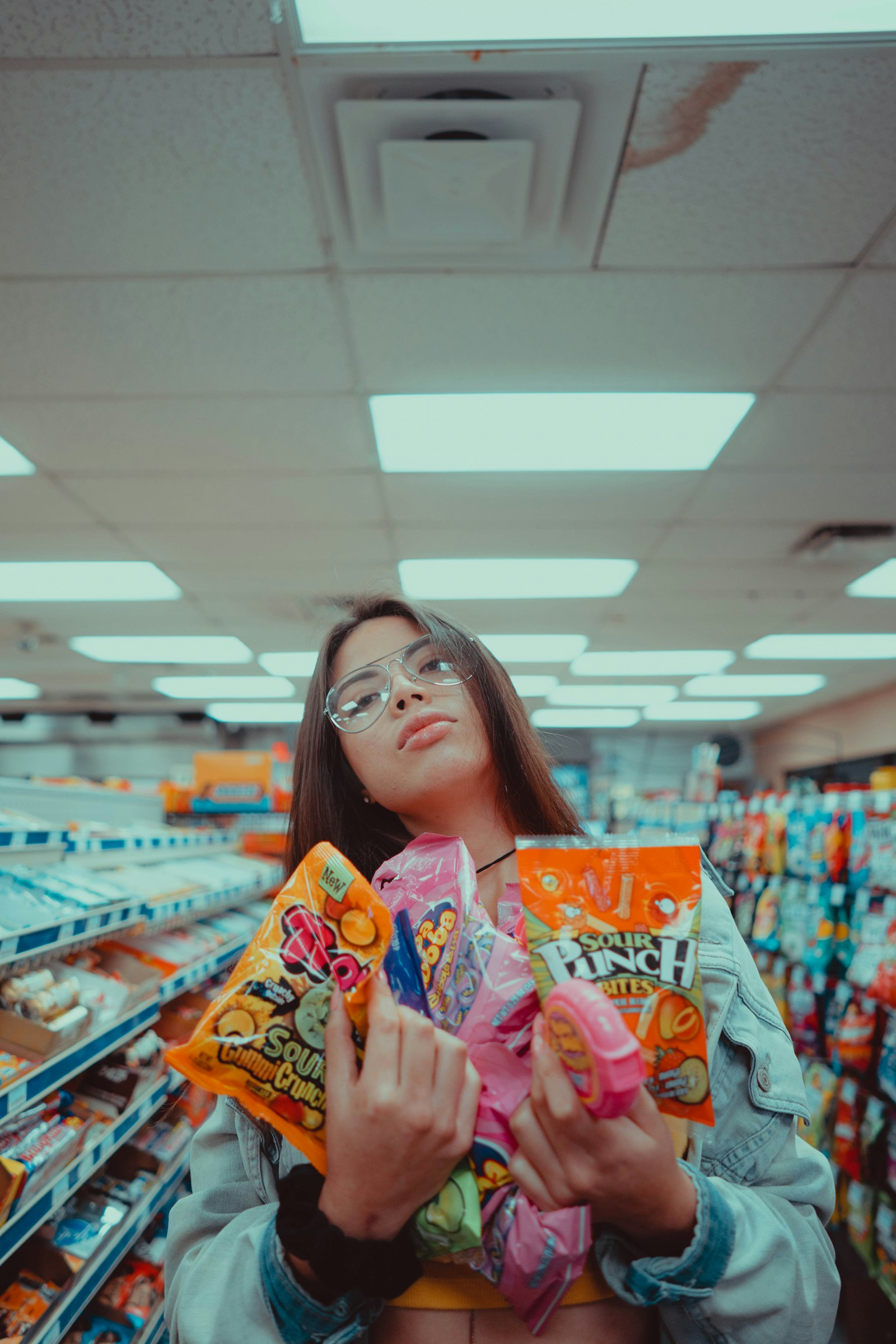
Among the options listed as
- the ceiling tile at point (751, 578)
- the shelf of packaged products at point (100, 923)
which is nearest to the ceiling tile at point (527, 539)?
the ceiling tile at point (751, 578)

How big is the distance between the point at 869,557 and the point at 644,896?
4.67 m

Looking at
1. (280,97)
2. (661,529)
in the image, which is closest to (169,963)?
(280,97)

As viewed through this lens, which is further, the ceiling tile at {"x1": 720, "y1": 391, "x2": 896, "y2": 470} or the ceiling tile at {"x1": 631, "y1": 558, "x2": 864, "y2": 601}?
the ceiling tile at {"x1": 631, "y1": 558, "x2": 864, "y2": 601}

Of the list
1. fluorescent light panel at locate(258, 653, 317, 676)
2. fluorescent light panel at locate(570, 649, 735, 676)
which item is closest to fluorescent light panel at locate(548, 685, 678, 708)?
fluorescent light panel at locate(570, 649, 735, 676)

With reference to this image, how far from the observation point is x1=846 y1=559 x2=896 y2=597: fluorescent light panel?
4863 mm

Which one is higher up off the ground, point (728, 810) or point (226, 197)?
point (226, 197)

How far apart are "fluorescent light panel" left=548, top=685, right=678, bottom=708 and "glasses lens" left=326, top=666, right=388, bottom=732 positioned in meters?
7.71

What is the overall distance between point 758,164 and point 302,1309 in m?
2.46

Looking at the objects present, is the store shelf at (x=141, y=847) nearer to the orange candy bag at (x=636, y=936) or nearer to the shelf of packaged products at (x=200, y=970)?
the shelf of packaged products at (x=200, y=970)

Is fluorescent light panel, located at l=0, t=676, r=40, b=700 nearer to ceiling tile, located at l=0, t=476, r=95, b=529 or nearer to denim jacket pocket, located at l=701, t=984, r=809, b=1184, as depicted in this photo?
ceiling tile, located at l=0, t=476, r=95, b=529

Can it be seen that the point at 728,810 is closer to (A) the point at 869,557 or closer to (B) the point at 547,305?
(A) the point at 869,557

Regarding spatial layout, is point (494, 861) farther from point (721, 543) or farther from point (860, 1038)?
point (721, 543)

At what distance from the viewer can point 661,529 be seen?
4.33 m

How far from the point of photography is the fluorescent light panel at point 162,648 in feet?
21.6
